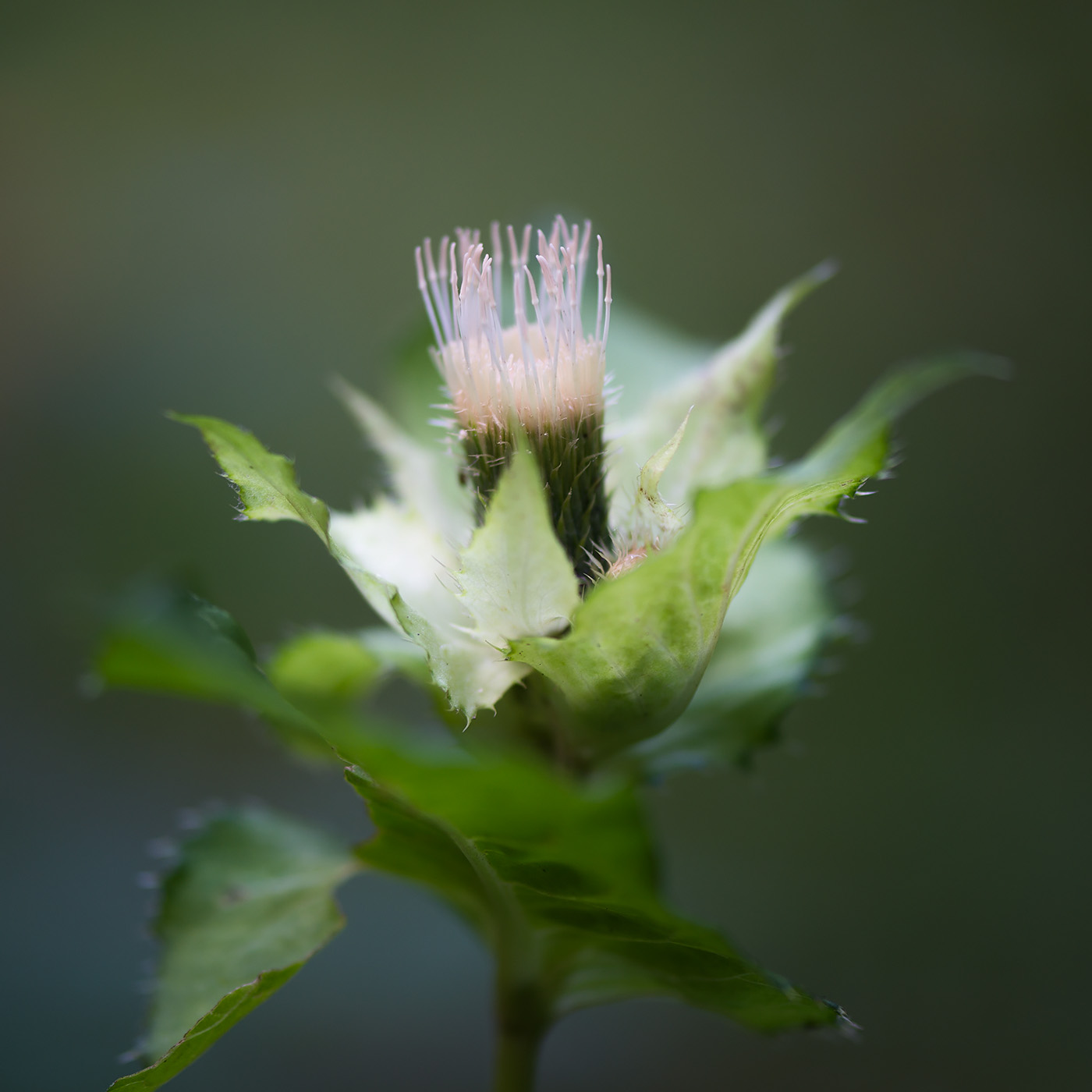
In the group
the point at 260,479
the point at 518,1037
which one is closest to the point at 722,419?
the point at 260,479

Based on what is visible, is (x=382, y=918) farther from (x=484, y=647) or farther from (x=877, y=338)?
(x=877, y=338)

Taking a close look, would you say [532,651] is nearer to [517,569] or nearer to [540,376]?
[517,569]

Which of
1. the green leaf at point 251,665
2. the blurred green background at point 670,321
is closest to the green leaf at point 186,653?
the green leaf at point 251,665

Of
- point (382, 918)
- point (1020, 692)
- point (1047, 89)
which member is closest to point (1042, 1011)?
point (1020, 692)

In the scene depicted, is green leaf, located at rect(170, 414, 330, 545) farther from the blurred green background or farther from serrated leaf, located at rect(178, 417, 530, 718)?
the blurred green background

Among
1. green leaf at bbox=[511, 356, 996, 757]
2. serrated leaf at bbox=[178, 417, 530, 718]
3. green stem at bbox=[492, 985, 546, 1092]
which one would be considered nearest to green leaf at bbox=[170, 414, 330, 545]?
serrated leaf at bbox=[178, 417, 530, 718]
